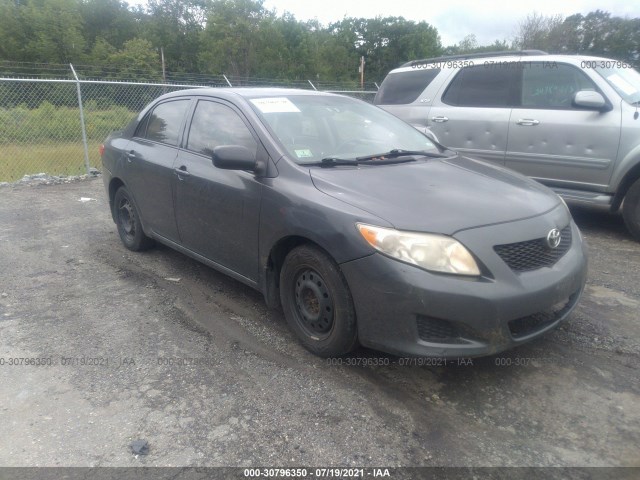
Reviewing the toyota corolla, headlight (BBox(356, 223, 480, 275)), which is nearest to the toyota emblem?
the toyota corolla

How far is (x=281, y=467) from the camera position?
2.29 meters

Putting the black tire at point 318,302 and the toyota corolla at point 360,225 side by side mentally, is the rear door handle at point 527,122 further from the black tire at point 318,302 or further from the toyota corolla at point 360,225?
Answer: the black tire at point 318,302

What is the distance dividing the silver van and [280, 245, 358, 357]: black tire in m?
2.35

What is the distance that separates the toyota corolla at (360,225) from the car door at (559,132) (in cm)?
221

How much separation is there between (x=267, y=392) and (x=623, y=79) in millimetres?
5236

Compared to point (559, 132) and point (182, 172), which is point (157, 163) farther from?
point (559, 132)

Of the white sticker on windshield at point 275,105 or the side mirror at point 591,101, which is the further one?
the side mirror at point 591,101

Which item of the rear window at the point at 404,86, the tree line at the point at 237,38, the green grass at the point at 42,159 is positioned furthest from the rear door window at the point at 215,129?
the tree line at the point at 237,38

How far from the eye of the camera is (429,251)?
2.59m

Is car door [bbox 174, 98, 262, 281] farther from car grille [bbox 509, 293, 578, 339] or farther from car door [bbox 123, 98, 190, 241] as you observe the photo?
car grille [bbox 509, 293, 578, 339]

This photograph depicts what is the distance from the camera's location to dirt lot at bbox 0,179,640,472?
7.85 feet

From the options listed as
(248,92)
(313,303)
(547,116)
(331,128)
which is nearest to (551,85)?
(547,116)

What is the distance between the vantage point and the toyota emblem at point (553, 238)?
9.38ft

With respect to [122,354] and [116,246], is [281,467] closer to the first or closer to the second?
[122,354]
